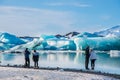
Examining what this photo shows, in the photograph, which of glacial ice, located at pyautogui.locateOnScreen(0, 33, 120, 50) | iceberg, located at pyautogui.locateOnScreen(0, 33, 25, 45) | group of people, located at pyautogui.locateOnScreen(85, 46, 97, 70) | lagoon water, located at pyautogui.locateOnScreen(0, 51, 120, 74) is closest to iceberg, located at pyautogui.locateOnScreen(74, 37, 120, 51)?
glacial ice, located at pyautogui.locateOnScreen(0, 33, 120, 50)

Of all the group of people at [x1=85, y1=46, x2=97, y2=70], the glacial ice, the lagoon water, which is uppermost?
the glacial ice

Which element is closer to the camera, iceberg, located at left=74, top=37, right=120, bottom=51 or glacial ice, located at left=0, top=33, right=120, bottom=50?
iceberg, located at left=74, top=37, right=120, bottom=51

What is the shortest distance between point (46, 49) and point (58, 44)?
365 inches

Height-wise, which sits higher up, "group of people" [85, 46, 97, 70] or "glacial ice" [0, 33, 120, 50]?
"glacial ice" [0, 33, 120, 50]

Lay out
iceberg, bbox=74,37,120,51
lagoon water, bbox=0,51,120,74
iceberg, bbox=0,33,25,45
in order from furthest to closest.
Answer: iceberg, bbox=0,33,25,45, iceberg, bbox=74,37,120,51, lagoon water, bbox=0,51,120,74

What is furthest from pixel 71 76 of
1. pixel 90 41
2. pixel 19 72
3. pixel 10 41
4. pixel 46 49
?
pixel 46 49

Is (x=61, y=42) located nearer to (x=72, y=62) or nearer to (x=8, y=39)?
(x=8, y=39)

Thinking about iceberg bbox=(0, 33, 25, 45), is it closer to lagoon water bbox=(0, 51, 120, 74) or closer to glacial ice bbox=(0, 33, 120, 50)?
glacial ice bbox=(0, 33, 120, 50)

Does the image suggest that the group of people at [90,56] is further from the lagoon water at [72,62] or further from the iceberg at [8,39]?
the iceberg at [8,39]

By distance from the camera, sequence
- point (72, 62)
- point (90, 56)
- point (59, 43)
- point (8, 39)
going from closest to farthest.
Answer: point (90, 56) → point (72, 62) → point (8, 39) → point (59, 43)

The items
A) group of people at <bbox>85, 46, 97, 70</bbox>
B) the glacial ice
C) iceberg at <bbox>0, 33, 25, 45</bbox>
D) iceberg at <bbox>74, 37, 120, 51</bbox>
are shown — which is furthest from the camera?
iceberg at <bbox>0, 33, 25, 45</bbox>

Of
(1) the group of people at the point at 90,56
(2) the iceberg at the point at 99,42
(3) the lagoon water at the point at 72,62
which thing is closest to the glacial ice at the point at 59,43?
(2) the iceberg at the point at 99,42

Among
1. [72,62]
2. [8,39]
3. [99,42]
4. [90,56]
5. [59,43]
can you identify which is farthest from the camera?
[59,43]

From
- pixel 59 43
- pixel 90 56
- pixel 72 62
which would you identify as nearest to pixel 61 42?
pixel 59 43
